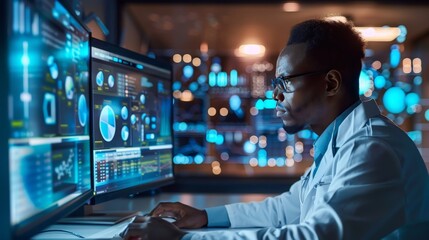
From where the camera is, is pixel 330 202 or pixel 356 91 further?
pixel 356 91

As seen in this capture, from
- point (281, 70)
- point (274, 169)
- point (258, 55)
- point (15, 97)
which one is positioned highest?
point (258, 55)

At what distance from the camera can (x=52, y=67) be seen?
998 mm

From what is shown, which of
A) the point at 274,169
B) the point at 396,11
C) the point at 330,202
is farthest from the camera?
the point at 274,169

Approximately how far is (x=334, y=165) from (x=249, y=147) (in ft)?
7.63

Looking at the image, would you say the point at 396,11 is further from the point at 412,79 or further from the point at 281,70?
the point at 281,70

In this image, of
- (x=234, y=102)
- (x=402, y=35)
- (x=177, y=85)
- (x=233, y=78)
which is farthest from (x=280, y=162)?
(x=402, y=35)

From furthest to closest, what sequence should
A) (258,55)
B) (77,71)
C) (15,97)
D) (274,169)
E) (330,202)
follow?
(258,55), (274,169), (77,71), (330,202), (15,97)

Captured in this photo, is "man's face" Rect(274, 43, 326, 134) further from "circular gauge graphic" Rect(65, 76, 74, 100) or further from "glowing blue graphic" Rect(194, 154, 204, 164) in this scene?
"glowing blue graphic" Rect(194, 154, 204, 164)

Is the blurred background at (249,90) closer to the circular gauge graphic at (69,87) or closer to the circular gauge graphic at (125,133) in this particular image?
the circular gauge graphic at (125,133)

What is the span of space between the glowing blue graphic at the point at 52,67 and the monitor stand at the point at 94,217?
0.53 m

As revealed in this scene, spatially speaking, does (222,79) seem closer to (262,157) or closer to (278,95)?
(262,157)

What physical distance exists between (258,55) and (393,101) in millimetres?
1020

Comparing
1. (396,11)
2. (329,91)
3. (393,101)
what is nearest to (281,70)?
(329,91)

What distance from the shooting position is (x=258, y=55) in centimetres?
372
